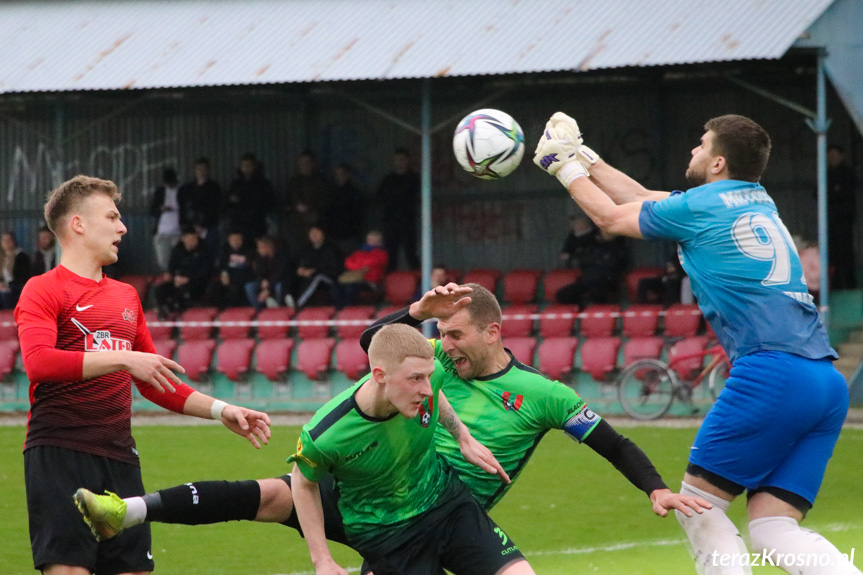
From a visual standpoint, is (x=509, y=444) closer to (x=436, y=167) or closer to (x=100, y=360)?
(x=100, y=360)

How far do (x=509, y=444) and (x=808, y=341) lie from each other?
1.32 metres

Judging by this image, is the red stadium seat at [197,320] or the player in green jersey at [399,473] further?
the red stadium seat at [197,320]

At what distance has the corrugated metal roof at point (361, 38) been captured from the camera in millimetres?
14781

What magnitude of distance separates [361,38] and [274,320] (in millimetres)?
4137

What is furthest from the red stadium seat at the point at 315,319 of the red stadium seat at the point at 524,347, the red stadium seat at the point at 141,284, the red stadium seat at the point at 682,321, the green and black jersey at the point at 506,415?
the green and black jersey at the point at 506,415

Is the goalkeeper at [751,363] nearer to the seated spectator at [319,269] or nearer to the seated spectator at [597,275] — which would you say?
the seated spectator at [597,275]

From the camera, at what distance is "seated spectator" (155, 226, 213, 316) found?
1808 cm

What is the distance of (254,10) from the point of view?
707 inches

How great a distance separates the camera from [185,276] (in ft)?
59.8

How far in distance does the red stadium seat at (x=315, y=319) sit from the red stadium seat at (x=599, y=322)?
3.56 meters

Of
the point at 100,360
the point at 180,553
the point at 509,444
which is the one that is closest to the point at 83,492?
the point at 100,360

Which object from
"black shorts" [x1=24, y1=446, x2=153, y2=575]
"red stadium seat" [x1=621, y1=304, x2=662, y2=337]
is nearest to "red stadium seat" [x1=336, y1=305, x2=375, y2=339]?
"red stadium seat" [x1=621, y1=304, x2=662, y2=337]

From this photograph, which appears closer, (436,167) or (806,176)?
(806,176)

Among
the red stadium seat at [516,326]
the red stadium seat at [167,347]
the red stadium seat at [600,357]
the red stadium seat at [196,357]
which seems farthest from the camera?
the red stadium seat at [167,347]
